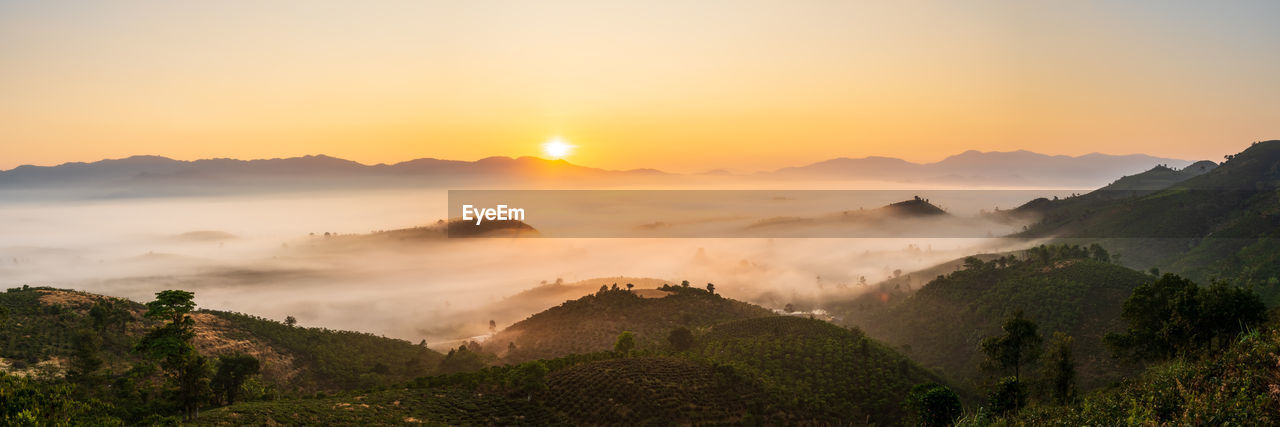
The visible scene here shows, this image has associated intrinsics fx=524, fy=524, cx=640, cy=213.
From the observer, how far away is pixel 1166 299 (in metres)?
57.8

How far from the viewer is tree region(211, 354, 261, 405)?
6359cm

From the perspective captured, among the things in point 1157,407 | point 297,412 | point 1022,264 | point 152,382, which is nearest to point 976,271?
→ point 1022,264

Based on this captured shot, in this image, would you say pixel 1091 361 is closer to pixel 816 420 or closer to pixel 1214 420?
pixel 816 420

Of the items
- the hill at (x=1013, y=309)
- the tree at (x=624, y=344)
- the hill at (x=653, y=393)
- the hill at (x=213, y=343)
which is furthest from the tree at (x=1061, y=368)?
the hill at (x=213, y=343)

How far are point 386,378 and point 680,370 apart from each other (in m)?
53.3

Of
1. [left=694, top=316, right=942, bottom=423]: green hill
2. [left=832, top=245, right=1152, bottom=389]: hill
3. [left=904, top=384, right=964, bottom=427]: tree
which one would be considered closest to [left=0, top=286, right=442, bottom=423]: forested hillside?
[left=694, top=316, right=942, bottom=423]: green hill

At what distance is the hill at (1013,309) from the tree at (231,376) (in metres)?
118

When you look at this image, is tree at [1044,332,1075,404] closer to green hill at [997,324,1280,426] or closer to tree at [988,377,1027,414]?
tree at [988,377,1027,414]

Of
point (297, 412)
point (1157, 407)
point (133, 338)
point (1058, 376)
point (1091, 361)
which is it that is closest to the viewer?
point (1157, 407)

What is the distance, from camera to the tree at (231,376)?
209 feet

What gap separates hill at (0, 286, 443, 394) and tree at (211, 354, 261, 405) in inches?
468

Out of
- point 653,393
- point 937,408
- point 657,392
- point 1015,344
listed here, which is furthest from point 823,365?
point 1015,344

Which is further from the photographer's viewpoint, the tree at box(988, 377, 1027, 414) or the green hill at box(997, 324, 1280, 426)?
the tree at box(988, 377, 1027, 414)

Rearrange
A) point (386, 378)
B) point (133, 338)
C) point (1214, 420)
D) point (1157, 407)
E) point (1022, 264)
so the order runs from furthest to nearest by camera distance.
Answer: point (1022, 264)
point (386, 378)
point (133, 338)
point (1157, 407)
point (1214, 420)
